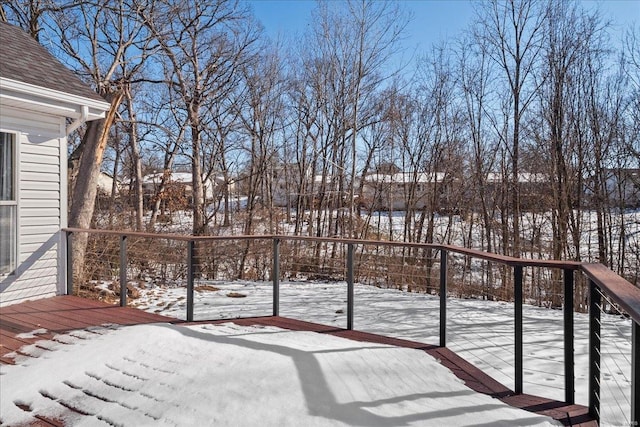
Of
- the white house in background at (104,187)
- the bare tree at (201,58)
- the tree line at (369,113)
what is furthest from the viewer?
the white house in background at (104,187)

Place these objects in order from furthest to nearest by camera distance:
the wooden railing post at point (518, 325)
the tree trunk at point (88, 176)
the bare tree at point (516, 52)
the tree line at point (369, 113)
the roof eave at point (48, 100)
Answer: the bare tree at point (516, 52)
the tree line at point (369, 113)
the tree trunk at point (88, 176)
the roof eave at point (48, 100)
the wooden railing post at point (518, 325)

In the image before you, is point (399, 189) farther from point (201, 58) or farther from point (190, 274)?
point (190, 274)

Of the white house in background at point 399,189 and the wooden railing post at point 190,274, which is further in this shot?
the white house in background at point 399,189

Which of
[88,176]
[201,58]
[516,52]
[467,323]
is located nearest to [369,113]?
[516,52]

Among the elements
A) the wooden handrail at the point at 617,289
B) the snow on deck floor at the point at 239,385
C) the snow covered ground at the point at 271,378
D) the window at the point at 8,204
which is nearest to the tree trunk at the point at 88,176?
the window at the point at 8,204

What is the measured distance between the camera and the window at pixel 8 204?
4438mm

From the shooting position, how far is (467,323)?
16.3ft

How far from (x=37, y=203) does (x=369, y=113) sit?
8.99 meters

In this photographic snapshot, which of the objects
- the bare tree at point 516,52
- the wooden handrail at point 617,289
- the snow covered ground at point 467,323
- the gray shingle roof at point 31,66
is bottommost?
the snow covered ground at point 467,323

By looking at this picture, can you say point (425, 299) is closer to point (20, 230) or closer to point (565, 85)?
point (20, 230)

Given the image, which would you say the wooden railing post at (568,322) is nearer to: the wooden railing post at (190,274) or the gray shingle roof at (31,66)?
the wooden railing post at (190,274)

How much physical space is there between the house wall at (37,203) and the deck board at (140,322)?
0.23m

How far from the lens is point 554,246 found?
8805mm

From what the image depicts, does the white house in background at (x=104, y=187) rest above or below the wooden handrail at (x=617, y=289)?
above
